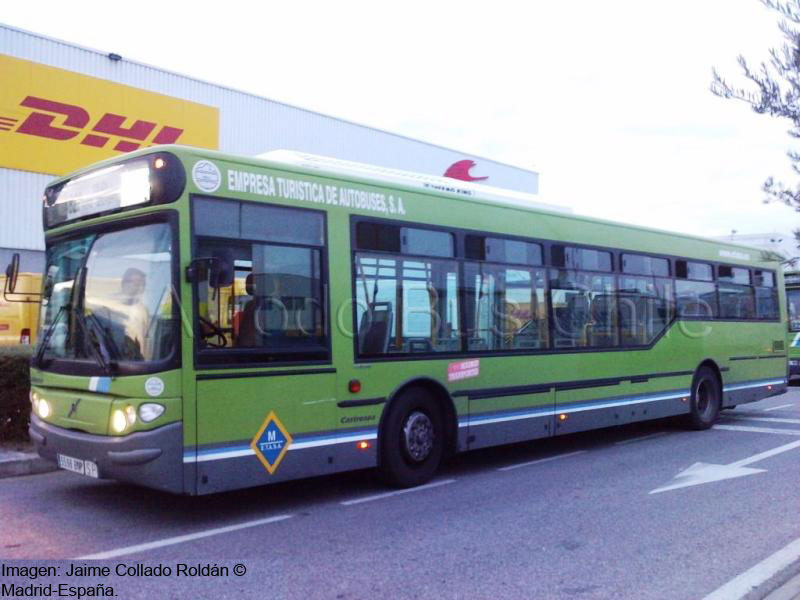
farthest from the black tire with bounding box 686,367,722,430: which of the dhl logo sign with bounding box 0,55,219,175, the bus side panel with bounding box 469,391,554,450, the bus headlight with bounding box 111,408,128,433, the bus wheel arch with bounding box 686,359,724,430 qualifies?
the dhl logo sign with bounding box 0,55,219,175

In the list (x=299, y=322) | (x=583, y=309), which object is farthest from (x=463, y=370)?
(x=583, y=309)

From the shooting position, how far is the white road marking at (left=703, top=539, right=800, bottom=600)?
4.69 meters

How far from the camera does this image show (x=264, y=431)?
636 cm

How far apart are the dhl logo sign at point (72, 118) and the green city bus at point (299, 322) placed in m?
15.9

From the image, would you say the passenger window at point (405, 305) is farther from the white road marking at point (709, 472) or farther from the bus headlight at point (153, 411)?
the white road marking at point (709, 472)

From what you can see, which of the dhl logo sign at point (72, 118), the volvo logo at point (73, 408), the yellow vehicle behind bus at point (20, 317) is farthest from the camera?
the dhl logo sign at point (72, 118)

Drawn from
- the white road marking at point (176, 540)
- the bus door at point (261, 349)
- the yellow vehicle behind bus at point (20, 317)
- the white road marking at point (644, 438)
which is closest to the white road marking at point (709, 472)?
the white road marking at point (644, 438)

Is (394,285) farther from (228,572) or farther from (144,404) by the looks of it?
(228,572)

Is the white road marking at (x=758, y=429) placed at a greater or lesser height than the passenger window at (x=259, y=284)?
lesser

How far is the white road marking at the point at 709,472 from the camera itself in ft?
26.2

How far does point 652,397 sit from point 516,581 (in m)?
6.68

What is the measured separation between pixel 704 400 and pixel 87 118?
1857 cm

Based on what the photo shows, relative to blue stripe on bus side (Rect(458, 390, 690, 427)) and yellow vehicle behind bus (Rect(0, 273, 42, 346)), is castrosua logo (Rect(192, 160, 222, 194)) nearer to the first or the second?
blue stripe on bus side (Rect(458, 390, 690, 427))

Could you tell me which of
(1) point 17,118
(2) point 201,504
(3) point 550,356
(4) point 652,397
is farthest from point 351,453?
(1) point 17,118
